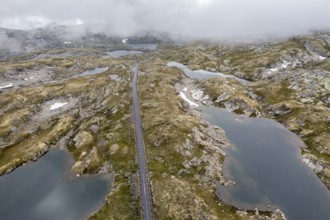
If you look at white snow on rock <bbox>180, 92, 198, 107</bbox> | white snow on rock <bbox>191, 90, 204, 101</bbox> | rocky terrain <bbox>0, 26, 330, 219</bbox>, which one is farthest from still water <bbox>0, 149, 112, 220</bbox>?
white snow on rock <bbox>191, 90, 204, 101</bbox>

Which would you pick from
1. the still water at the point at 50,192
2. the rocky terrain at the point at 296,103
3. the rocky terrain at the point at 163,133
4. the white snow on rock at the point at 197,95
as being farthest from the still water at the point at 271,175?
the still water at the point at 50,192

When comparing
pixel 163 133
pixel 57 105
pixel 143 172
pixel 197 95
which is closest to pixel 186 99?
pixel 197 95

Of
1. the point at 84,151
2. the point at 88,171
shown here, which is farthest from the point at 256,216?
the point at 84,151

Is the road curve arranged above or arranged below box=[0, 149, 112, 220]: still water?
above

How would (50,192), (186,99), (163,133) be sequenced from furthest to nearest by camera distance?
(186,99) < (163,133) < (50,192)

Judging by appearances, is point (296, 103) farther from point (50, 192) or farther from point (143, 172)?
point (50, 192)

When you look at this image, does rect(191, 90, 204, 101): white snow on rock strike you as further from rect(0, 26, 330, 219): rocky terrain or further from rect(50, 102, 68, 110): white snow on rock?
rect(50, 102, 68, 110): white snow on rock
